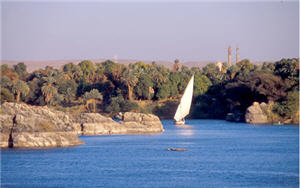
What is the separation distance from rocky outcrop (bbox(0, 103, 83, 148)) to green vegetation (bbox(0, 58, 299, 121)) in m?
41.0

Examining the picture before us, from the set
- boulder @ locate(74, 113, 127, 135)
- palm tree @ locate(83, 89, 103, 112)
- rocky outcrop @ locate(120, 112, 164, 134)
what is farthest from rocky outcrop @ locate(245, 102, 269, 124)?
boulder @ locate(74, 113, 127, 135)

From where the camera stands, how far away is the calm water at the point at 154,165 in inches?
988

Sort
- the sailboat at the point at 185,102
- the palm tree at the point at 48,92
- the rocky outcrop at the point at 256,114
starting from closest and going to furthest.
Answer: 1. the sailboat at the point at 185,102
2. the rocky outcrop at the point at 256,114
3. the palm tree at the point at 48,92

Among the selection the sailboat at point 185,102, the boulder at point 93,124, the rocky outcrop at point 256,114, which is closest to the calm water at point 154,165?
the boulder at point 93,124

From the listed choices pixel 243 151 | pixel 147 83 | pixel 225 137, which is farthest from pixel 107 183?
pixel 147 83

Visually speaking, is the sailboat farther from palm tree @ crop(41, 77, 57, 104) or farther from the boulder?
palm tree @ crop(41, 77, 57, 104)

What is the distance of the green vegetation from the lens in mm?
75250

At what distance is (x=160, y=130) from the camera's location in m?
54.7

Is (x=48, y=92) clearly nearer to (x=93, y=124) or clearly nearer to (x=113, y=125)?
(x=113, y=125)

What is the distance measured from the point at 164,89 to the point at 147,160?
56.3 m

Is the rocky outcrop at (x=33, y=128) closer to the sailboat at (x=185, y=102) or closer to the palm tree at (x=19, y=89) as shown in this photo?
the sailboat at (x=185, y=102)

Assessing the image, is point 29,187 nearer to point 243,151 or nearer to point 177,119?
point 243,151

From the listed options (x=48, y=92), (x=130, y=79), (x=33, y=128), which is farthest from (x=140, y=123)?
(x=130, y=79)

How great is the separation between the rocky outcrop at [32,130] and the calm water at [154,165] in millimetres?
548
